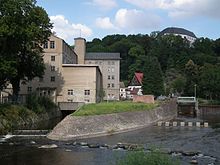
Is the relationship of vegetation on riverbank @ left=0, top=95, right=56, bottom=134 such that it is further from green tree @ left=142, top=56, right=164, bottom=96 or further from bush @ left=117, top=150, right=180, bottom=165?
green tree @ left=142, top=56, right=164, bottom=96

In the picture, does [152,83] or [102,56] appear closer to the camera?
[152,83]

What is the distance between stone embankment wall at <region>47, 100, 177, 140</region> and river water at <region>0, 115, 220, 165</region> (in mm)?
1694

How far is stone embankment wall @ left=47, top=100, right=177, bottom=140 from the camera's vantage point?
4344 centimetres

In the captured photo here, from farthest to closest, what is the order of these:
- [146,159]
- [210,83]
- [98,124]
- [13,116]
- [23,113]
A: 1. [210,83]
2. [23,113]
3. [13,116]
4. [98,124]
5. [146,159]

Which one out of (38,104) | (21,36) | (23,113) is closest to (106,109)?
(23,113)

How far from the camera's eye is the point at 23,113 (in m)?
56.2

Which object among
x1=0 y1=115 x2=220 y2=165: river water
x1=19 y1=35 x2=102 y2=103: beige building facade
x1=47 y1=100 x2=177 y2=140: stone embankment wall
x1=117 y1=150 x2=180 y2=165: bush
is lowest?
x1=0 y1=115 x2=220 y2=165: river water

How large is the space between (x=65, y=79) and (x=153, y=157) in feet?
224

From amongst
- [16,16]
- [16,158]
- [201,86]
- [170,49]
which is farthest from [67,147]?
[170,49]

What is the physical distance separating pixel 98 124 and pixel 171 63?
113m

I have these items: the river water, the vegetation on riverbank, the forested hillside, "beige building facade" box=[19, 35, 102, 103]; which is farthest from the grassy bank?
the forested hillside

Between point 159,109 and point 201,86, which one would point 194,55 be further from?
point 159,109

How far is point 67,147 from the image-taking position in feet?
119

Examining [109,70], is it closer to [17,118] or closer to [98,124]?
[17,118]
